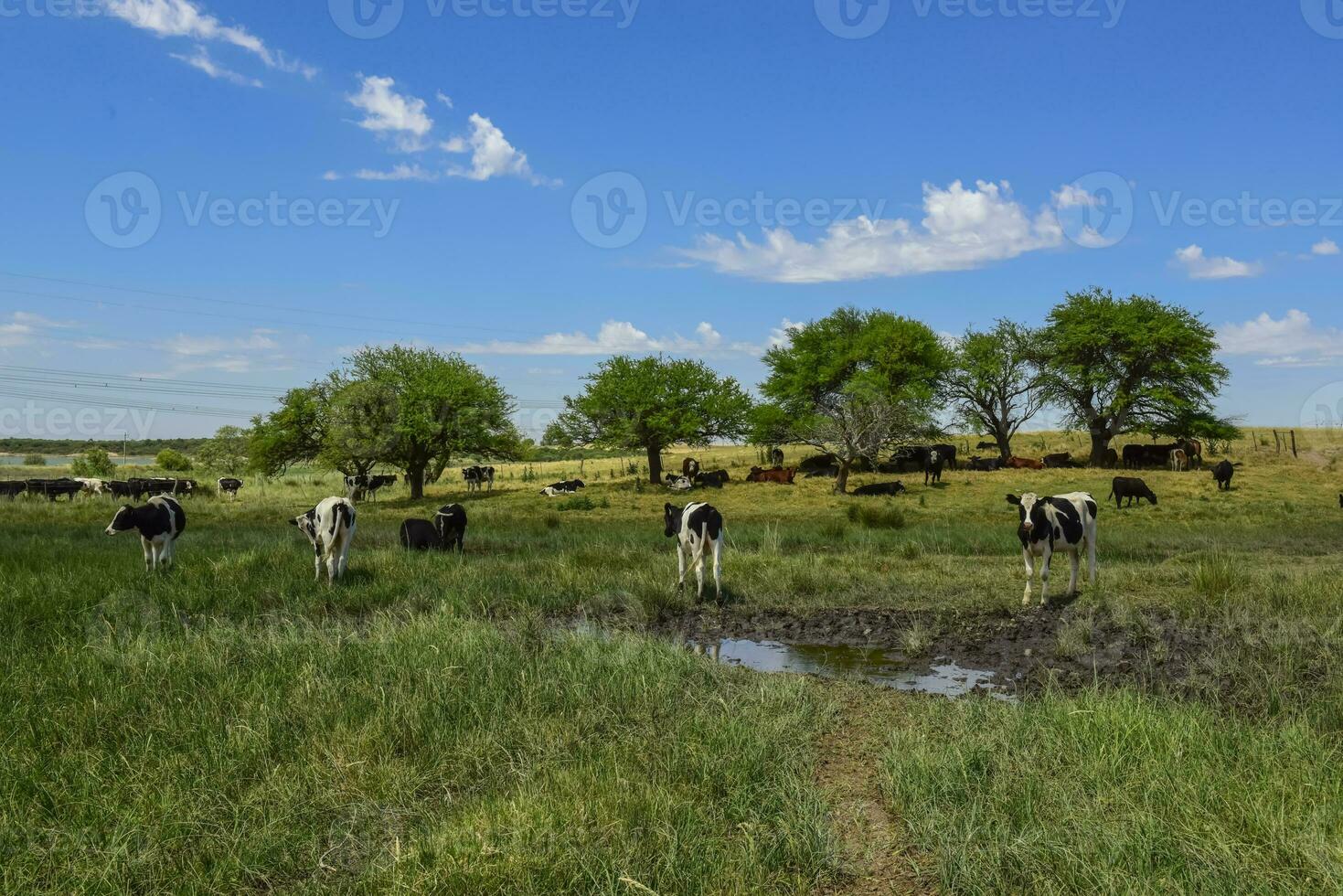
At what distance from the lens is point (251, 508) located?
3681 centimetres

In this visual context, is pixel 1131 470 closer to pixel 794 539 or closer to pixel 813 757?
pixel 794 539

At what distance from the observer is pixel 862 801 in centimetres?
573

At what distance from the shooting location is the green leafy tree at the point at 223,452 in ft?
260

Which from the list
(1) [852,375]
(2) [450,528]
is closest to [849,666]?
(2) [450,528]

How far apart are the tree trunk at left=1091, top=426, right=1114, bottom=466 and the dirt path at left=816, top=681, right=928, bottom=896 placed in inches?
1979

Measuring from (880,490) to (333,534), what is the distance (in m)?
31.6

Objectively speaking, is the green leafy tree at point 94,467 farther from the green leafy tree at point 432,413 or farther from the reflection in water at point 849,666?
the reflection in water at point 849,666

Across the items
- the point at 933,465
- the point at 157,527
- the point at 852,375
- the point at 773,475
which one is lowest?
the point at 773,475

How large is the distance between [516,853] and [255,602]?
30.5 ft

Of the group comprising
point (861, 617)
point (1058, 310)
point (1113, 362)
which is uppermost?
point (1058, 310)

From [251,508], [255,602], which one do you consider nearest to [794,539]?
[255,602]

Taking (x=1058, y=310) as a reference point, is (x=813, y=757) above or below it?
below

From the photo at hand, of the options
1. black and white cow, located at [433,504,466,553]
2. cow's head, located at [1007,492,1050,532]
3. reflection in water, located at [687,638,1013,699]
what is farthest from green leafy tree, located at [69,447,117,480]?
cow's head, located at [1007,492,1050,532]

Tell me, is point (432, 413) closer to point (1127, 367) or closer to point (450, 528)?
point (450, 528)
